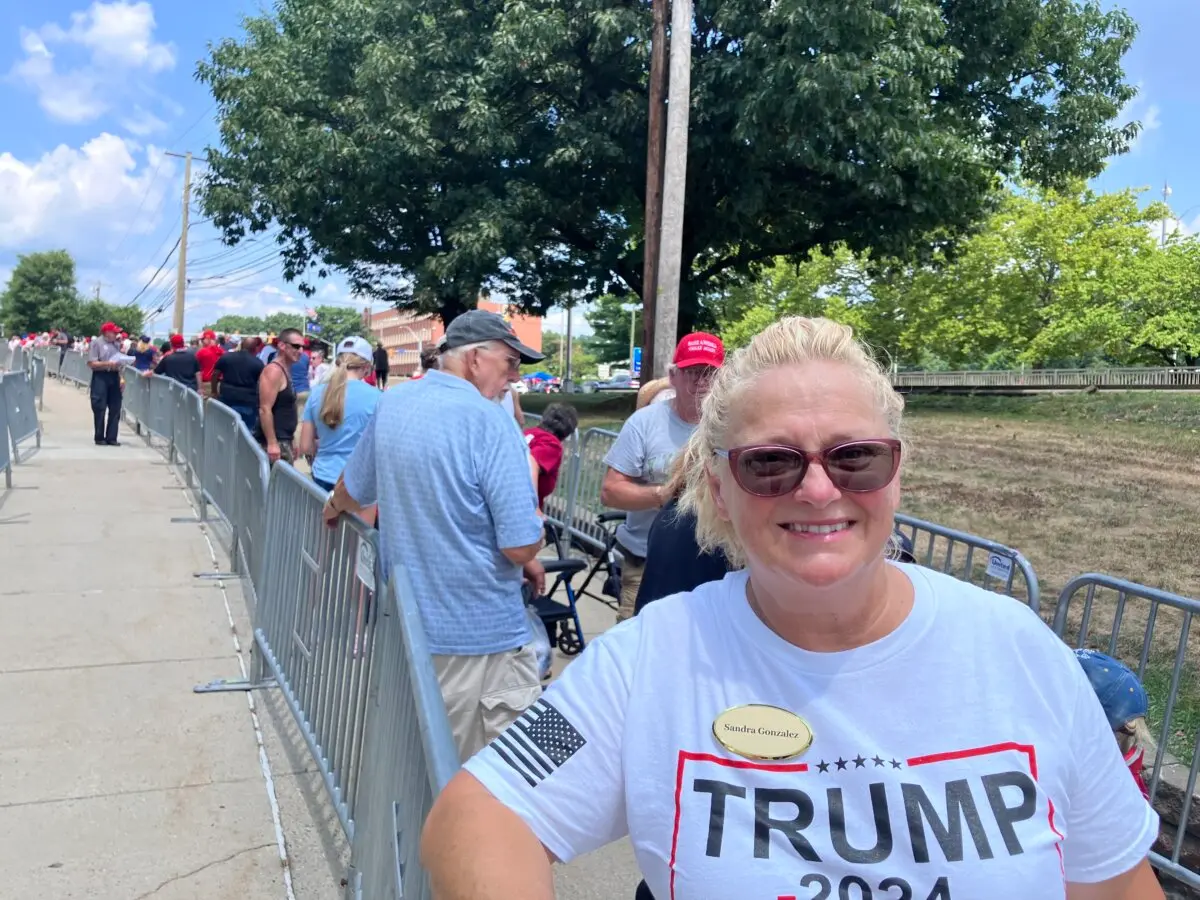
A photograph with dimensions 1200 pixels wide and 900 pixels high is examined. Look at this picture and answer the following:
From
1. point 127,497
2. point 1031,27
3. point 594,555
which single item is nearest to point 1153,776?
point 594,555

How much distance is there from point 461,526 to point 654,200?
874cm

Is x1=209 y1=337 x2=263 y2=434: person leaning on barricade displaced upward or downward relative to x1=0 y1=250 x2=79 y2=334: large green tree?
downward

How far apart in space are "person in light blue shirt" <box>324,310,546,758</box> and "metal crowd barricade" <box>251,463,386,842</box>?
0.60 ft

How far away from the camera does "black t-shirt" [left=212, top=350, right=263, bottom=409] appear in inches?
425

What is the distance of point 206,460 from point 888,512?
8470 millimetres

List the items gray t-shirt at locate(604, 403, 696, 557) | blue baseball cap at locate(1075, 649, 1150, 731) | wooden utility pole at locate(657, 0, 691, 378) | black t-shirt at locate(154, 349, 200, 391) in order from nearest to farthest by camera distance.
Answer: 1. blue baseball cap at locate(1075, 649, 1150, 731)
2. gray t-shirt at locate(604, 403, 696, 557)
3. wooden utility pole at locate(657, 0, 691, 378)
4. black t-shirt at locate(154, 349, 200, 391)

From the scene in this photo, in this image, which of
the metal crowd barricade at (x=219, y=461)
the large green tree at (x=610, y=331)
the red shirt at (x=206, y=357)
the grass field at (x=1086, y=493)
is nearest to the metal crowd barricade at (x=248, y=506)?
the metal crowd barricade at (x=219, y=461)

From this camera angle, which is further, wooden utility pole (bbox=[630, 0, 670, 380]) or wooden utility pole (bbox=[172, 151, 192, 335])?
wooden utility pole (bbox=[172, 151, 192, 335])

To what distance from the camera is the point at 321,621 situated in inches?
151

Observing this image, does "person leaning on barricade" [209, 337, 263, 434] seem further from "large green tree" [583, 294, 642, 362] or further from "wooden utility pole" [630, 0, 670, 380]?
"large green tree" [583, 294, 642, 362]

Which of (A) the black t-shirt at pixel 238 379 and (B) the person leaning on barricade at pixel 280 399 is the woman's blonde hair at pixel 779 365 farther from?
(A) the black t-shirt at pixel 238 379

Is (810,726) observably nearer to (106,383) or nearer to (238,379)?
(238,379)

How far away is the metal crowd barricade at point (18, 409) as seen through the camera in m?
10.6

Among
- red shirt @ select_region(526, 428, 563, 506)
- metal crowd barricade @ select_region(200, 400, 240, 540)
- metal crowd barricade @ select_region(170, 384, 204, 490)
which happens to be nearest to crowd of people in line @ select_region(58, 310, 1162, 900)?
red shirt @ select_region(526, 428, 563, 506)
